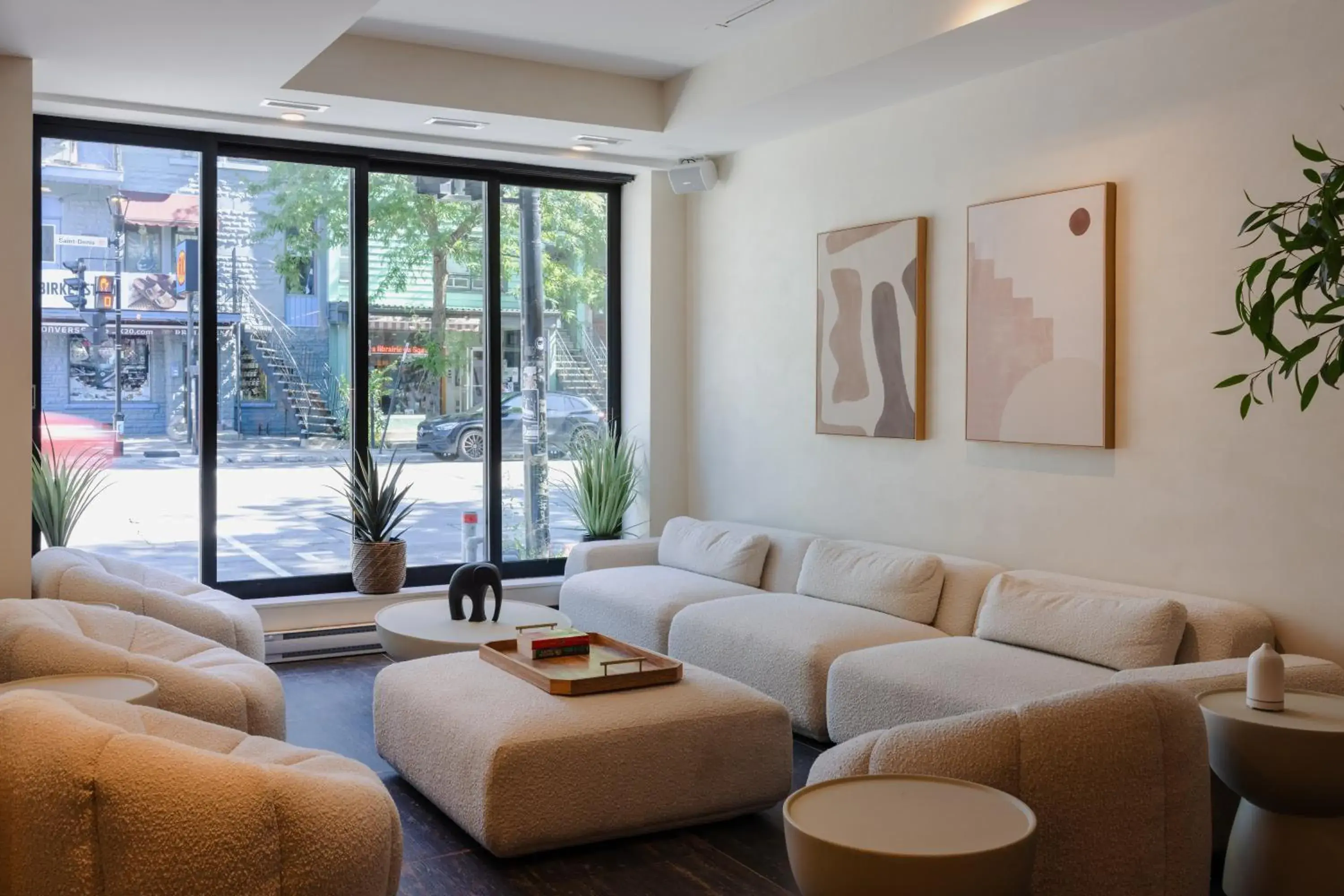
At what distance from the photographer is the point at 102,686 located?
3.39 m

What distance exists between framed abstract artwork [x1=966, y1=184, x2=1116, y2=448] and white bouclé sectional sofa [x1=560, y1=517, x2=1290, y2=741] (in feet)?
2.04

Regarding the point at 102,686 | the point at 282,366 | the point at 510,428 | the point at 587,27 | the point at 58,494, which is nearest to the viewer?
the point at 102,686

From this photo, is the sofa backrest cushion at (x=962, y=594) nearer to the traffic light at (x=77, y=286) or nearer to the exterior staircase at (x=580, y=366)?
the exterior staircase at (x=580, y=366)

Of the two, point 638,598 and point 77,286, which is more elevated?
point 77,286

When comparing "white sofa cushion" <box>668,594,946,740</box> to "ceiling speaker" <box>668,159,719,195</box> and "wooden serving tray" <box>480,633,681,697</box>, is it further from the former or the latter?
"ceiling speaker" <box>668,159,719,195</box>

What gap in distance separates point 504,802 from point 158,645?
1.63 metres

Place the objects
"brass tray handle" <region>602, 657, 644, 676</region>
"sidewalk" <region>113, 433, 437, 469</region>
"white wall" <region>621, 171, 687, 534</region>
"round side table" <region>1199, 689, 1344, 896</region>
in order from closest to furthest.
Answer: "round side table" <region>1199, 689, 1344, 896</region> → "brass tray handle" <region>602, 657, 644, 676</region> → "sidewalk" <region>113, 433, 437, 469</region> → "white wall" <region>621, 171, 687, 534</region>

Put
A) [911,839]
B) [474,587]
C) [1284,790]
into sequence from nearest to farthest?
[911,839], [1284,790], [474,587]

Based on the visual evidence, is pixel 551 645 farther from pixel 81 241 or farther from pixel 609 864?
pixel 81 241

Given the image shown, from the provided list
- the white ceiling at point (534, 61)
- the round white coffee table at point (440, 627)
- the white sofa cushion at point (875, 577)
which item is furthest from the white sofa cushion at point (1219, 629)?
the round white coffee table at point (440, 627)

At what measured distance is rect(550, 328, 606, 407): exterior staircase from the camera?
7.50 m

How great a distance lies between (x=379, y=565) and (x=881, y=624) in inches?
117

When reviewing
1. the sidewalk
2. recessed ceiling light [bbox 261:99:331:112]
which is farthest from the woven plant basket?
recessed ceiling light [bbox 261:99:331:112]

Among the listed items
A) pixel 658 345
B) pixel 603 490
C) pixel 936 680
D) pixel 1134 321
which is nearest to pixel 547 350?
pixel 658 345
